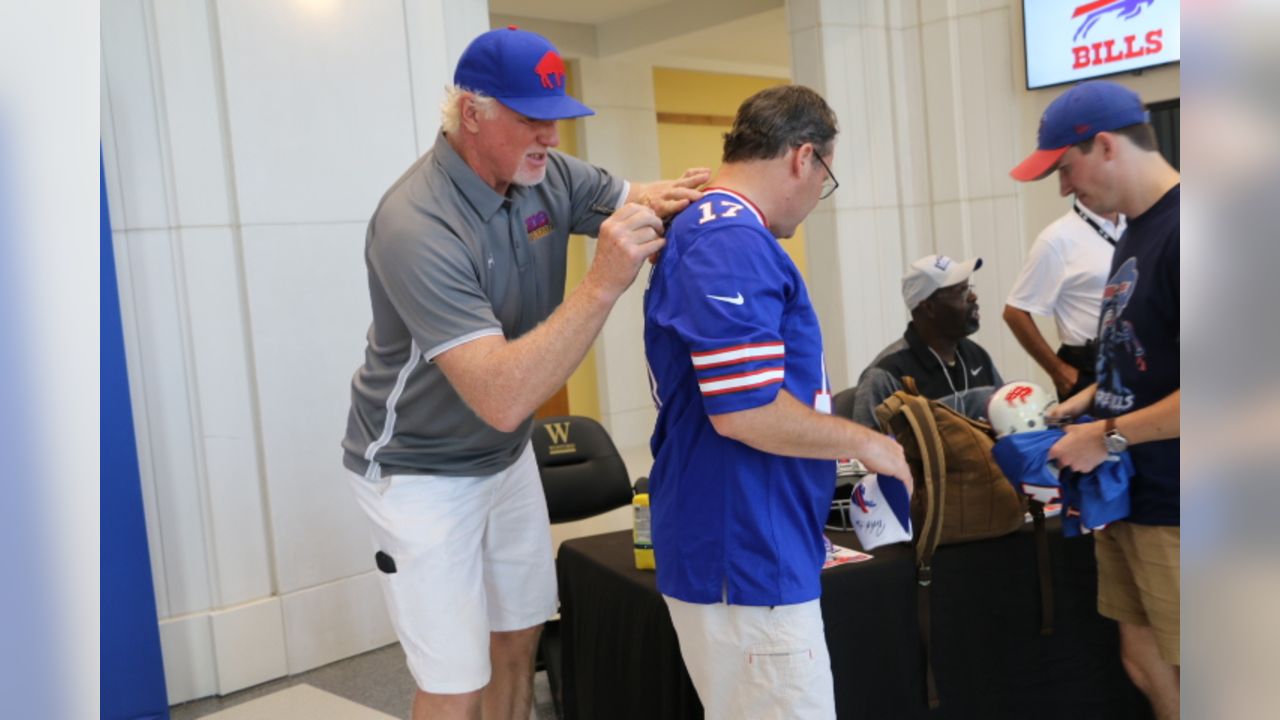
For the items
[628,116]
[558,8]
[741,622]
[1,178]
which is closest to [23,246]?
[1,178]

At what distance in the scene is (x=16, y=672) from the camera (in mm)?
260

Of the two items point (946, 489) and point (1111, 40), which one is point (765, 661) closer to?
point (946, 489)

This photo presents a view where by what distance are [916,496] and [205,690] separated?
9.03ft

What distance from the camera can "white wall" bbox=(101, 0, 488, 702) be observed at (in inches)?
145

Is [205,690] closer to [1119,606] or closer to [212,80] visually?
[212,80]

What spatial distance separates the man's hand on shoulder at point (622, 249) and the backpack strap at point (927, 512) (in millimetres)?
936

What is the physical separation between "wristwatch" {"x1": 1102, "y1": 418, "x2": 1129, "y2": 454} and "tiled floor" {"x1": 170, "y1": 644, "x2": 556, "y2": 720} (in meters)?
1.96

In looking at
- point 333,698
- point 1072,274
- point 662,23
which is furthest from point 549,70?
A: point 662,23

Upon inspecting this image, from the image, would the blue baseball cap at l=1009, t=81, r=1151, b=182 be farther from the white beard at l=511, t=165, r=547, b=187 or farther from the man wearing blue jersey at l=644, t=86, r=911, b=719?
the white beard at l=511, t=165, r=547, b=187

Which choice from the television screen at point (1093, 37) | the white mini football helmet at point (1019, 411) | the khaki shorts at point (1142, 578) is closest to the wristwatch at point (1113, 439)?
the khaki shorts at point (1142, 578)

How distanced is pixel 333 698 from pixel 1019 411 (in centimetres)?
254

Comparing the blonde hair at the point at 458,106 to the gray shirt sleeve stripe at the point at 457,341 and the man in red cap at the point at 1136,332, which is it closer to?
the gray shirt sleeve stripe at the point at 457,341

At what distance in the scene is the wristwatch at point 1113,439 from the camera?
2.11 meters

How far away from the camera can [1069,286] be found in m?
4.03
